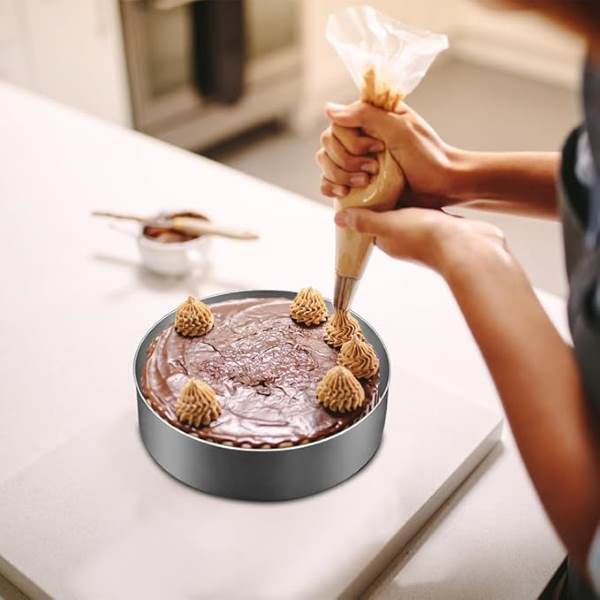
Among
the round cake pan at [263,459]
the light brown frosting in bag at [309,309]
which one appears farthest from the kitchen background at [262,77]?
the round cake pan at [263,459]

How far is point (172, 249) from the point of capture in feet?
4.40

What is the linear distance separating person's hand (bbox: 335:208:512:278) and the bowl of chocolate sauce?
49 cm

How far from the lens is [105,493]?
989 mm

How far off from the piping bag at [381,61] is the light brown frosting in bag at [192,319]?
24cm

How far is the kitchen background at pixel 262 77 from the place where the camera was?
2.96 metres

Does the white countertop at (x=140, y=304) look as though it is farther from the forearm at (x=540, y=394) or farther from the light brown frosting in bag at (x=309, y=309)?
the forearm at (x=540, y=394)

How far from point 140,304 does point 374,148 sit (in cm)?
55

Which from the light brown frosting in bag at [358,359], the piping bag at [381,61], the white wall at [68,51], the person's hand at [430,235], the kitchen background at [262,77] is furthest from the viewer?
the kitchen background at [262,77]

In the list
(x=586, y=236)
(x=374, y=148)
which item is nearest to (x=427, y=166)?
(x=374, y=148)

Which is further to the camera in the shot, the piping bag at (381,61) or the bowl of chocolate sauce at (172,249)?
the bowl of chocolate sauce at (172,249)

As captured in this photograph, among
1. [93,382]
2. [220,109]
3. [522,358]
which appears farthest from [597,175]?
[220,109]

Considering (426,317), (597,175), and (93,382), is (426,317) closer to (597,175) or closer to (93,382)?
(93,382)

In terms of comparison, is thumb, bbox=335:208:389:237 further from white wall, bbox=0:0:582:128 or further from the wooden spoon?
white wall, bbox=0:0:582:128

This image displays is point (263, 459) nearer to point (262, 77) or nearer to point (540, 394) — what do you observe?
point (540, 394)
